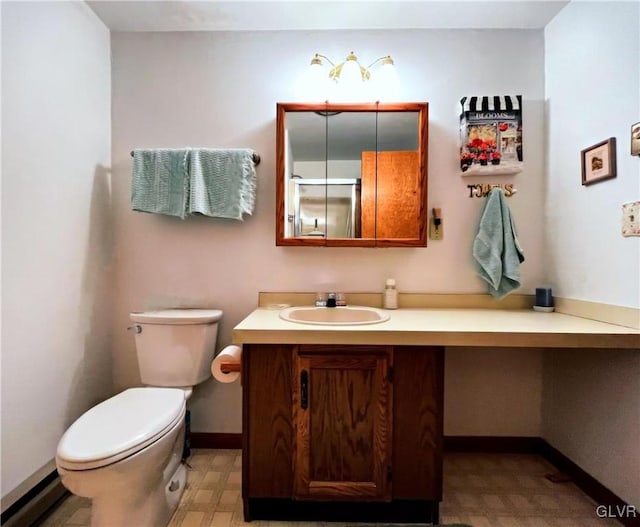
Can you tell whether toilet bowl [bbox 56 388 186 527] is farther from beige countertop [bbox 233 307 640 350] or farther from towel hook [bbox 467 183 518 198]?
towel hook [bbox 467 183 518 198]

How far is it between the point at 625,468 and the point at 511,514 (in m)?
0.46

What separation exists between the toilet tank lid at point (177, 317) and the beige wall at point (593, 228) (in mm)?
1691

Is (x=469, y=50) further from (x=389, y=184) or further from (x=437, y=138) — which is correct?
(x=389, y=184)

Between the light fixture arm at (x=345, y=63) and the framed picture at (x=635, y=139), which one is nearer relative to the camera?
the framed picture at (x=635, y=139)

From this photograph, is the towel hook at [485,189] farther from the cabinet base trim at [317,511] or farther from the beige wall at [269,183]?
the cabinet base trim at [317,511]

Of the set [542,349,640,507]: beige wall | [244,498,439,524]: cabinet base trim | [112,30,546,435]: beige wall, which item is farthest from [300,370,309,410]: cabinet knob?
[542,349,640,507]: beige wall

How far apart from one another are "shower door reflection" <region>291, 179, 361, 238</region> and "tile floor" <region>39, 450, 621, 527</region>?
1.20 metres

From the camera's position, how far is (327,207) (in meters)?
1.54

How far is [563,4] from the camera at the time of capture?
145cm

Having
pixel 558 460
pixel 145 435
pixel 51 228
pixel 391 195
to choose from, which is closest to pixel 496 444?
pixel 558 460

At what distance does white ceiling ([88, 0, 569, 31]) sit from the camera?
1456 mm

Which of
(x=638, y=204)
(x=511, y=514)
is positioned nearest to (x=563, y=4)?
(x=638, y=204)

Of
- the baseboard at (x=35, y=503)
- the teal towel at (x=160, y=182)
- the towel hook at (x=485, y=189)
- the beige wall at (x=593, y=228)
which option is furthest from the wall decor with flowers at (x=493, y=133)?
the baseboard at (x=35, y=503)

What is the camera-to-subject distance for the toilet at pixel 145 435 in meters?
0.92
